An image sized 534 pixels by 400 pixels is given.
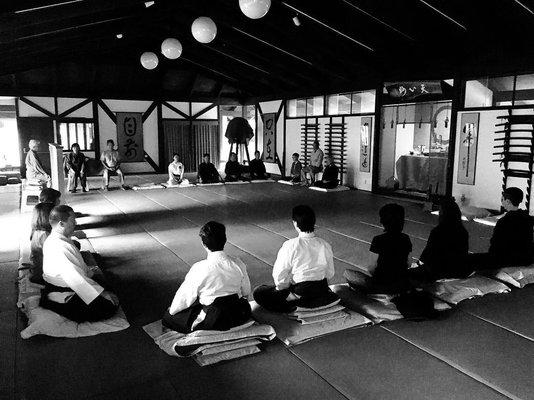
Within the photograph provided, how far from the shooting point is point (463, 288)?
4277 millimetres

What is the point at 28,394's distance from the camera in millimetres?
2699

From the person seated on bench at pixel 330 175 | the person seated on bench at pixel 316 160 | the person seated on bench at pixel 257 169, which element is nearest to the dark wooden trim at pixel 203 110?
the person seated on bench at pixel 257 169

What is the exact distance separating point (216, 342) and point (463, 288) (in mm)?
2511

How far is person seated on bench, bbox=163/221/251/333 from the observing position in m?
3.15

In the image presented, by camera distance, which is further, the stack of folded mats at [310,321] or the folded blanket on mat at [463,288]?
the folded blanket on mat at [463,288]

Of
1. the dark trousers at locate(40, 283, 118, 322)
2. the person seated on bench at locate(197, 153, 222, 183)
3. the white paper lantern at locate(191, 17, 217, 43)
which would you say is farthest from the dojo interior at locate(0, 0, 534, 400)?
the white paper lantern at locate(191, 17, 217, 43)

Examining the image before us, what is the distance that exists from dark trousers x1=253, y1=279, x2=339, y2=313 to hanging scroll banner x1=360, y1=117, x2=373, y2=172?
338 inches

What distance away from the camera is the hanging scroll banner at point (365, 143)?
462 inches

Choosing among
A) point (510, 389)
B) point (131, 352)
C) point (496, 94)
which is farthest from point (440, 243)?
point (496, 94)

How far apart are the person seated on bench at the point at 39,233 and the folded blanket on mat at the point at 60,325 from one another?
718mm

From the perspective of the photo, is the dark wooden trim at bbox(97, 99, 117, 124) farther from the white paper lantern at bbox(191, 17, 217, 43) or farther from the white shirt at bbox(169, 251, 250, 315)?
the white shirt at bbox(169, 251, 250, 315)

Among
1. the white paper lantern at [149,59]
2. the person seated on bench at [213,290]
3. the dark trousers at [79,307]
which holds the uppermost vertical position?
the white paper lantern at [149,59]

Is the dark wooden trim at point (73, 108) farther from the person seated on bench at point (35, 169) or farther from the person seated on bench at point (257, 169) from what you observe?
the person seated on bench at point (257, 169)

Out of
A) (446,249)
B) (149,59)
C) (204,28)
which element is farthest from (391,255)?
(149,59)
